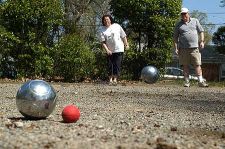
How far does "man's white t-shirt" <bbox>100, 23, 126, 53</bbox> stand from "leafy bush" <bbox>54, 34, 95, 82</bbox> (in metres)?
5.84

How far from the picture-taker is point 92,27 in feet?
167

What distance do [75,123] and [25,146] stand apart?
72.8 inches

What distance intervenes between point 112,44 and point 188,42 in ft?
7.00

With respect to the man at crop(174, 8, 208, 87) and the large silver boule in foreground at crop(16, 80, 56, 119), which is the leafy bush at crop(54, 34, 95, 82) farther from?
the large silver boule in foreground at crop(16, 80, 56, 119)

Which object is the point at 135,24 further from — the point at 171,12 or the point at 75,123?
the point at 75,123

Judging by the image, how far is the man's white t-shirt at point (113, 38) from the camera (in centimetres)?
1579

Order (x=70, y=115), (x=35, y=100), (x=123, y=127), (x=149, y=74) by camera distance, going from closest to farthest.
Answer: (x=123, y=127)
(x=70, y=115)
(x=35, y=100)
(x=149, y=74)

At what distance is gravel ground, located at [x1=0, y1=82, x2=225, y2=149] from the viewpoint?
5.29 metres

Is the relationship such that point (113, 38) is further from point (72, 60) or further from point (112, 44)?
point (72, 60)

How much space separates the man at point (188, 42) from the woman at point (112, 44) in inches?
60.2

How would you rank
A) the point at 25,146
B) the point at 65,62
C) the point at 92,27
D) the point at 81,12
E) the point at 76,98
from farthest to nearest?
the point at 92,27, the point at 81,12, the point at 65,62, the point at 76,98, the point at 25,146

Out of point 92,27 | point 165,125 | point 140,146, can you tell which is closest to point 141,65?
point 165,125

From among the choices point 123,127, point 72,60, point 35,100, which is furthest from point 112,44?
point 123,127

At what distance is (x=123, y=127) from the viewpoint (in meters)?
6.53
